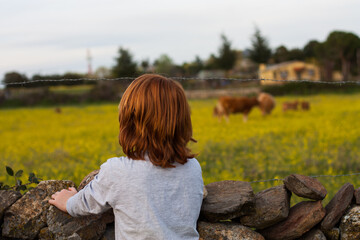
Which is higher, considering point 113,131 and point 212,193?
point 212,193

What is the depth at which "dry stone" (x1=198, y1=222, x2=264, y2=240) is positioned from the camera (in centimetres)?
293

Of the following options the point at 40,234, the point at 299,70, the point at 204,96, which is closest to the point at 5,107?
the point at 204,96

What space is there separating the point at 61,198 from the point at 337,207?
207 centimetres

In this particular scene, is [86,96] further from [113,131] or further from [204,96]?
[113,131]

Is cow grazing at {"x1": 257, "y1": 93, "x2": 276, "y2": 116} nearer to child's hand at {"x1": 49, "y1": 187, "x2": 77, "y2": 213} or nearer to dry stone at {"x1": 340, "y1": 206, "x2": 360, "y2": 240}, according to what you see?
dry stone at {"x1": 340, "y1": 206, "x2": 360, "y2": 240}

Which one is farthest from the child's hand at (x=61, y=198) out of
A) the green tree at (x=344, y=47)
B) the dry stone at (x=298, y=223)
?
the green tree at (x=344, y=47)

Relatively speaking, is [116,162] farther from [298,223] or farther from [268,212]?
[298,223]

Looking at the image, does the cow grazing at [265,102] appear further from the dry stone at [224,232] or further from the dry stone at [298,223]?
the dry stone at [224,232]

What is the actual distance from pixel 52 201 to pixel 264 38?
7545 cm

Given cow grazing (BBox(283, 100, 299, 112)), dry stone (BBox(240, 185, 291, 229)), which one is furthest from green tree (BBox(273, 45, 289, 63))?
dry stone (BBox(240, 185, 291, 229))

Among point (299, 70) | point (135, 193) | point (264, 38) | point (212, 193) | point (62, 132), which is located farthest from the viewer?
point (264, 38)

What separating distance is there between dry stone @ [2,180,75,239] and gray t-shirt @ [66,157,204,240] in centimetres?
60

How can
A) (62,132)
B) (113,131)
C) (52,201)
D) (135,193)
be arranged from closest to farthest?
(135,193)
(52,201)
(113,131)
(62,132)

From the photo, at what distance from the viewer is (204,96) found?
22.9 metres
